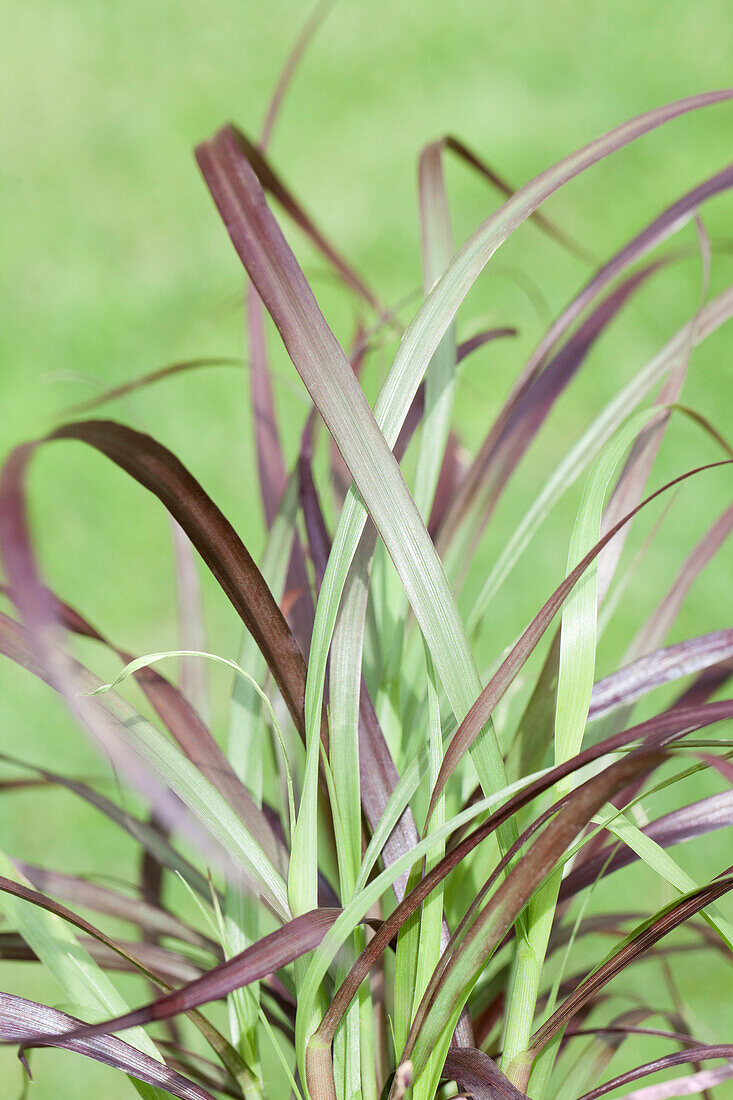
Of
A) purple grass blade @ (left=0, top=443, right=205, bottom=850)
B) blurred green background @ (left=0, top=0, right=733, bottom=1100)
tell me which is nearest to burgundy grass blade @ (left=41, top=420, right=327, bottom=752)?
purple grass blade @ (left=0, top=443, right=205, bottom=850)

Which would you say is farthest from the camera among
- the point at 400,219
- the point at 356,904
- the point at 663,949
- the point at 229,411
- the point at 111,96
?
the point at 111,96

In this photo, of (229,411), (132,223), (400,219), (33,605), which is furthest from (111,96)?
(33,605)

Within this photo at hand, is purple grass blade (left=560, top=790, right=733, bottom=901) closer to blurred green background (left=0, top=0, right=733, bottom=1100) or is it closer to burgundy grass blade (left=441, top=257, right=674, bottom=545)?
burgundy grass blade (left=441, top=257, right=674, bottom=545)

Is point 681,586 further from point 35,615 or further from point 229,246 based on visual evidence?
point 229,246

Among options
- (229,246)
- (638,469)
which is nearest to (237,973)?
(638,469)

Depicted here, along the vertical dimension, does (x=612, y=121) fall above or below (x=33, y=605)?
above

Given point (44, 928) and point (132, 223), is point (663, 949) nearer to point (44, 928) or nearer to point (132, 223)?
point (44, 928)
